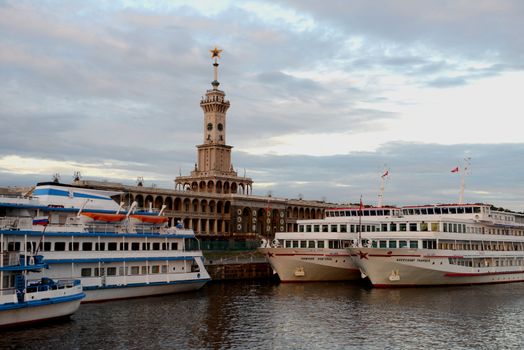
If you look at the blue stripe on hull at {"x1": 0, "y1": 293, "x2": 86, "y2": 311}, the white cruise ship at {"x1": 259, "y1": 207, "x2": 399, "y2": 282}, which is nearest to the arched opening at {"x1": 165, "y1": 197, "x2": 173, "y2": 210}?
the white cruise ship at {"x1": 259, "y1": 207, "x2": 399, "y2": 282}

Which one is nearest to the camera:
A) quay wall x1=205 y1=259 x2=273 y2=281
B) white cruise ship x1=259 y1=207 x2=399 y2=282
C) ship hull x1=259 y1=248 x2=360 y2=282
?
ship hull x1=259 y1=248 x2=360 y2=282

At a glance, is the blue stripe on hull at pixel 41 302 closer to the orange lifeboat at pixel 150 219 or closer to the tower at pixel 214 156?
the orange lifeboat at pixel 150 219

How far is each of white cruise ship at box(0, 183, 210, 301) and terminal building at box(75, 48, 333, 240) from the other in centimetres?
6298

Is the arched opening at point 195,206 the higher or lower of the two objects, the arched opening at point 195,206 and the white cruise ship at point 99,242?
the higher

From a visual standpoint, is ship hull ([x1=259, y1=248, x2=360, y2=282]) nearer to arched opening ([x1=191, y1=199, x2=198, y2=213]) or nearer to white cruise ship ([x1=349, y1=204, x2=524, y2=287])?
white cruise ship ([x1=349, y1=204, x2=524, y2=287])

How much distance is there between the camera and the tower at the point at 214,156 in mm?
143125

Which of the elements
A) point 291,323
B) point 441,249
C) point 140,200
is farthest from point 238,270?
point 140,200

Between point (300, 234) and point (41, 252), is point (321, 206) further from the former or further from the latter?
point (41, 252)

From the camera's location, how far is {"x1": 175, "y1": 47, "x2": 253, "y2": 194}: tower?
14312 centimetres

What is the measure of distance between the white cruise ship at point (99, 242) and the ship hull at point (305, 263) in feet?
50.8

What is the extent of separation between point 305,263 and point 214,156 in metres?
66.9

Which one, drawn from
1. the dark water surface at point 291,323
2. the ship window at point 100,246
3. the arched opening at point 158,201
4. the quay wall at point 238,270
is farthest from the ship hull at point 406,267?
the arched opening at point 158,201

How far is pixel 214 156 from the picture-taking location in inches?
5640

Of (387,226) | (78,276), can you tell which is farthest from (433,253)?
(78,276)
